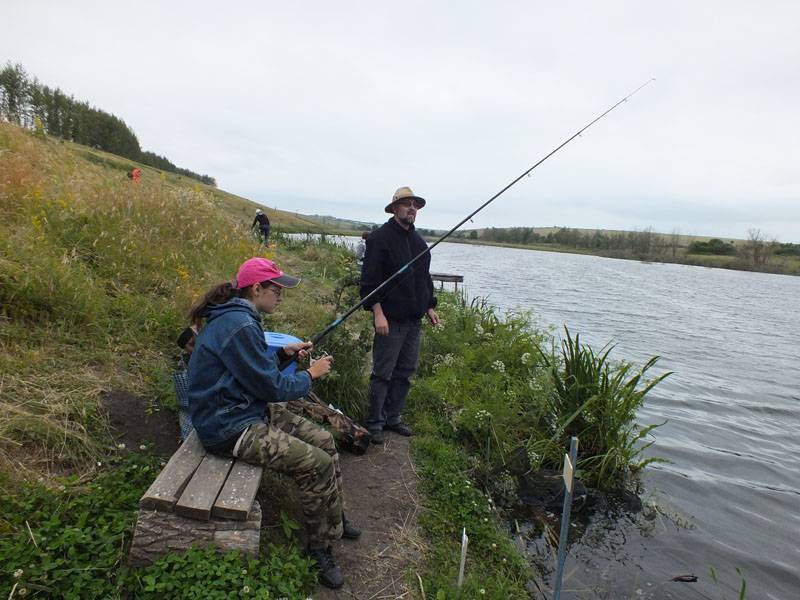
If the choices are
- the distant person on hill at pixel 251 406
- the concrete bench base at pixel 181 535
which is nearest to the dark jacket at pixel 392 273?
the distant person on hill at pixel 251 406

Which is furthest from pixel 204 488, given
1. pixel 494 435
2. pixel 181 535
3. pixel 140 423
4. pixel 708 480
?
pixel 708 480

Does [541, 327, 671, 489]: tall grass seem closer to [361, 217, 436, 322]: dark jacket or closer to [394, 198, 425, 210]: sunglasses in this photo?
[361, 217, 436, 322]: dark jacket

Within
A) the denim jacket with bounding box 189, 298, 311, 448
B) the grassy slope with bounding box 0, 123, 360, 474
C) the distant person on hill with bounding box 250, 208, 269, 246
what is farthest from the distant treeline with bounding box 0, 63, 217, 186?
the denim jacket with bounding box 189, 298, 311, 448

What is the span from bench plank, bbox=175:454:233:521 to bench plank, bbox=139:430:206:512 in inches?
1.3

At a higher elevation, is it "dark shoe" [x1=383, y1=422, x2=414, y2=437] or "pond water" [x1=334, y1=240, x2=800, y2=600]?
"dark shoe" [x1=383, y1=422, x2=414, y2=437]

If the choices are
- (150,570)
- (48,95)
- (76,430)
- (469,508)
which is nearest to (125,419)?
(76,430)

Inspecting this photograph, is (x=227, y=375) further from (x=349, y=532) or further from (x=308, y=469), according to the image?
(x=349, y=532)

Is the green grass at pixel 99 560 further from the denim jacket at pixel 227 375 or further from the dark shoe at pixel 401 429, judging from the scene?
the dark shoe at pixel 401 429

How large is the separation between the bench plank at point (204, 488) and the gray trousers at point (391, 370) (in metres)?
2.03

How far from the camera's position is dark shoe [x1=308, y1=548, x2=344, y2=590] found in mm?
2816

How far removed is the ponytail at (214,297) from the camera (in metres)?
2.97

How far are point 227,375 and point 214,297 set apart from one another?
2.01 ft

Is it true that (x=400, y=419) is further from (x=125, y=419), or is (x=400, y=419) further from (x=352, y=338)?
(x=125, y=419)

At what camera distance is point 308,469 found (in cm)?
276
